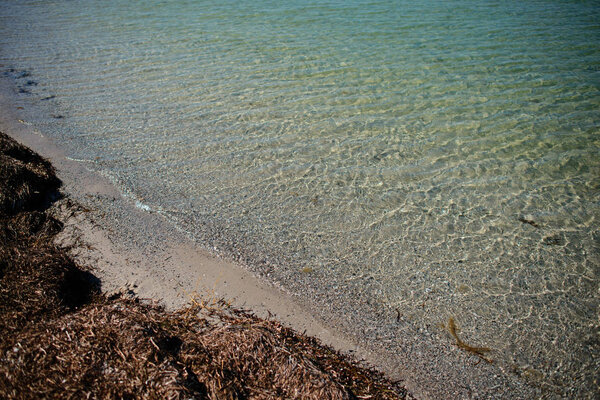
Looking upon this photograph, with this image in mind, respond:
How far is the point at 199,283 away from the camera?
4328mm

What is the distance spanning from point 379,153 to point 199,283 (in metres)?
4.12

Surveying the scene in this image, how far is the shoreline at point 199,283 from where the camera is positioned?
3.53 m

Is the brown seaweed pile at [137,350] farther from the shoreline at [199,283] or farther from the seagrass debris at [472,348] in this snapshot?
the seagrass debris at [472,348]

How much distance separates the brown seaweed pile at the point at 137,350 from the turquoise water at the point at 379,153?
87cm

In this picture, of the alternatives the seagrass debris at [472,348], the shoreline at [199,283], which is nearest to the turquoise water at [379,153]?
the seagrass debris at [472,348]

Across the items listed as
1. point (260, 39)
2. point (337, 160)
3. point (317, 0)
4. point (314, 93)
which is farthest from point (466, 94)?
point (317, 0)

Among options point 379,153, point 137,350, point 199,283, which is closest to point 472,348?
point 199,283

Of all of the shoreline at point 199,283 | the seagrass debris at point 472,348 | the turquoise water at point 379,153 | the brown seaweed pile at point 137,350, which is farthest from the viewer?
the turquoise water at point 379,153

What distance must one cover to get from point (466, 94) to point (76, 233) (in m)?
8.44

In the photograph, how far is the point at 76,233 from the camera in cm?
489

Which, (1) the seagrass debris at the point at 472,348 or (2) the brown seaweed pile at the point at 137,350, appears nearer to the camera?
(2) the brown seaweed pile at the point at 137,350

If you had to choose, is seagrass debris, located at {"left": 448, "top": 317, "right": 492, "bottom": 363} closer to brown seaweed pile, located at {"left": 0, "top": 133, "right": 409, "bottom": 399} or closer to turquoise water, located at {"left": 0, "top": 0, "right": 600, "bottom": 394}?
turquoise water, located at {"left": 0, "top": 0, "right": 600, "bottom": 394}

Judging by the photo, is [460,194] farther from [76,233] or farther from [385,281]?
[76,233]

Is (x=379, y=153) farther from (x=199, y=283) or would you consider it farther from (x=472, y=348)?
(x=199, y=283)
